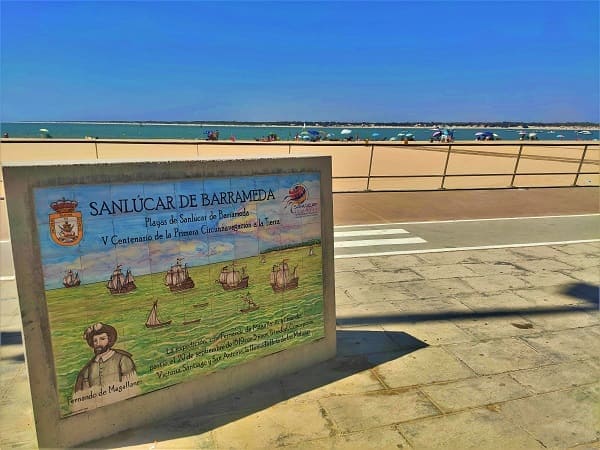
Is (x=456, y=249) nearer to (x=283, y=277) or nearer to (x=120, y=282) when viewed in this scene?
(x=283, y=277)

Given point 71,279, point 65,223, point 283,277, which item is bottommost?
point 283,277

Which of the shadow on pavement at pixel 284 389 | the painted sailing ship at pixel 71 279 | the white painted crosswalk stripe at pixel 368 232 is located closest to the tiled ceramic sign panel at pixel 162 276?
the painted sailing ship at pixel 71 279

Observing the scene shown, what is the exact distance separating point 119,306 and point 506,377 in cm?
323

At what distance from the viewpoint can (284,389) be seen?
3773mm

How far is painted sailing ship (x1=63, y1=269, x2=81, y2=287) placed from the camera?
9.45ft

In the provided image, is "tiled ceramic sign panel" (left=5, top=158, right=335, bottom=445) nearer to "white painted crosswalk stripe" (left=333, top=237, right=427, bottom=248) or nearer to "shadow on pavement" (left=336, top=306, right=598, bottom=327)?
"shadow on pavement" (left=336, top=306, right=598, bottom=327)

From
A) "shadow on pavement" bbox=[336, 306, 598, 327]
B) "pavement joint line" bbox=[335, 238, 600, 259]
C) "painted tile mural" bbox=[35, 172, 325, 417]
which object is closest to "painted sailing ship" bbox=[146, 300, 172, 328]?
"painted tile mural" bbox=[35, 172, 325, 417]

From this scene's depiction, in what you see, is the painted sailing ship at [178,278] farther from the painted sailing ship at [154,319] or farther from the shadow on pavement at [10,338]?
the shadow on pavement at [10,338]

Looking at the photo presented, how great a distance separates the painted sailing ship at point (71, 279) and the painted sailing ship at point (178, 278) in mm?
585

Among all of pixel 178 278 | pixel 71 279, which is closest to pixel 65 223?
pixel 71 279

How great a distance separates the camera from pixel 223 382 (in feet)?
12.0

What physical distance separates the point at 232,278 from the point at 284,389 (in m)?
1.04

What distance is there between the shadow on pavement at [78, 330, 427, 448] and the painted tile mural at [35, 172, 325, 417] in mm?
272

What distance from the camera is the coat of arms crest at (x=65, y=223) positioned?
9.16 ft
